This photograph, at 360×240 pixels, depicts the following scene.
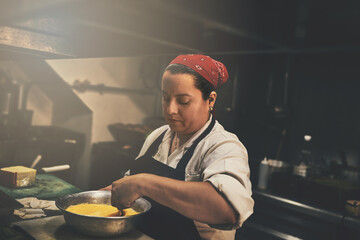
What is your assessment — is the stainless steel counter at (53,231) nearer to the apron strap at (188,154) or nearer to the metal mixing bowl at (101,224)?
the metal mixing bowl at (101,224)

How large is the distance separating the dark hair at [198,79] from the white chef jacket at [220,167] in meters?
0.19

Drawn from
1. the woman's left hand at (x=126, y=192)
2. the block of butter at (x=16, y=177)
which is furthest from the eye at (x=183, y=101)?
the block of butter at (x=16, y=177)

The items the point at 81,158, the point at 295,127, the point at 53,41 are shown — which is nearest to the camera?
the point at 53,41

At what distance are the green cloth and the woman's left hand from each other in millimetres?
844

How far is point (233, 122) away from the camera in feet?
12.0

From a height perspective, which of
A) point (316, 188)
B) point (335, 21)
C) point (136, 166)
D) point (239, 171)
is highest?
point (335, 21)

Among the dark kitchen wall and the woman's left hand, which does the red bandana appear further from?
the dark kitchen wall

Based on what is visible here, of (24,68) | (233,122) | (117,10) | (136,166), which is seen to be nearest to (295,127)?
(233,122)

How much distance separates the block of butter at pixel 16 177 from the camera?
200 cm

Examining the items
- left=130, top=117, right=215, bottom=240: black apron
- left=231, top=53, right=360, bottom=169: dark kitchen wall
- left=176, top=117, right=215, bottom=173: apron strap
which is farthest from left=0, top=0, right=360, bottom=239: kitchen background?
left=130, top=117, right=215, bottom=240: black apron

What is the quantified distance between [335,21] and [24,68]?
3501 mm

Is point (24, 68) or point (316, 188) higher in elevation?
point (24, 68)

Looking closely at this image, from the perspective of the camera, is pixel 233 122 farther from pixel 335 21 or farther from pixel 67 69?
pixel 67 69

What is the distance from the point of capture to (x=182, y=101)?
1428 millimetres
